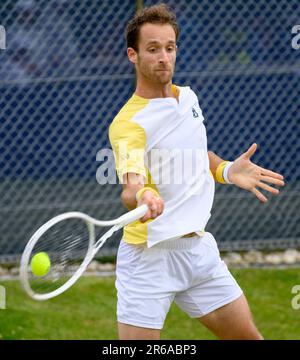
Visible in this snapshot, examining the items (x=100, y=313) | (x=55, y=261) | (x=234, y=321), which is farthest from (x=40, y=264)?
(x=100, y=313)

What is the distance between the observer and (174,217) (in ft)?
14.9

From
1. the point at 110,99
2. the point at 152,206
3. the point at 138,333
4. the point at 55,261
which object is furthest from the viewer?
the point at 110,99

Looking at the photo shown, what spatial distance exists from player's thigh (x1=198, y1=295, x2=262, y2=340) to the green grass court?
1.47 meters

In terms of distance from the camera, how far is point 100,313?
256 inches

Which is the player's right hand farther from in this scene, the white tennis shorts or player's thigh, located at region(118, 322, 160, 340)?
player's thigh, located at region(118, 322, 160, 340)

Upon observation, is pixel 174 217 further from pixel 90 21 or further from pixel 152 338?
pixel 90 21

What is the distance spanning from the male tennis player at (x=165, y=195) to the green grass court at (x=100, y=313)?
159cm

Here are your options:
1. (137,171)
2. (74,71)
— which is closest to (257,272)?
(74,71)

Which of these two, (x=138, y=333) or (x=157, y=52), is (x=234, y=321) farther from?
(x=157, y=52)

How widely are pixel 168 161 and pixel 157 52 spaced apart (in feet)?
1.50

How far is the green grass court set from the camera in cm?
620

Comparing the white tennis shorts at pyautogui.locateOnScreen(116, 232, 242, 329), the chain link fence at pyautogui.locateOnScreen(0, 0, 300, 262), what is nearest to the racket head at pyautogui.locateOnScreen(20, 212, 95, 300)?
the white tennis shorts at pyautogui.locateOnScreen(116, 232, 242, 329)

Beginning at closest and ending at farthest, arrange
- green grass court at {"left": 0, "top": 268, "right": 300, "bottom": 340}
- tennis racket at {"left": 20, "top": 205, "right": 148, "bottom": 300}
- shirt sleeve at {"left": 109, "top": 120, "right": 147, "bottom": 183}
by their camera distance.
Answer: tennis racket at {"left": 20, "top": 205, "right": 148, "bottom": 300}, shirt sleeve at {"left": 109, "top": 120, "right": 147, "bottom": 183}, green grass court at {"left": 0, "top": 268, "right": 300, "bottom": 340}

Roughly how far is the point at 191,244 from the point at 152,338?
0.43 metres
